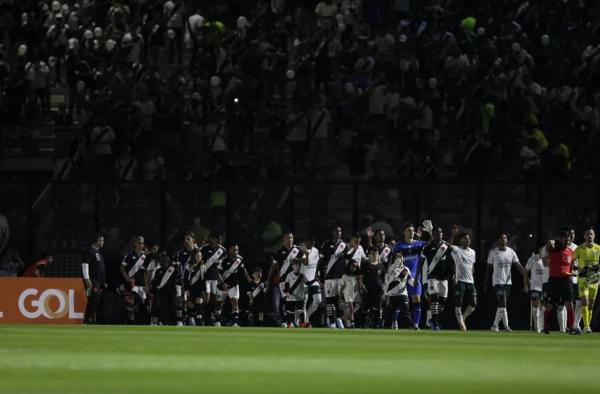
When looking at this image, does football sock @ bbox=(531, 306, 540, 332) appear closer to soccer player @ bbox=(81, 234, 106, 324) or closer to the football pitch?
the football pitch

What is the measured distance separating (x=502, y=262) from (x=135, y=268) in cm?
845

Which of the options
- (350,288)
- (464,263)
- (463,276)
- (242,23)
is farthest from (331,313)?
(242,23)

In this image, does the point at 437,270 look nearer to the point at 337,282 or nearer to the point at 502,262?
the point at 502,262

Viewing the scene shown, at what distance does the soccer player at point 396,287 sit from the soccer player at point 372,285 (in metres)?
0.36

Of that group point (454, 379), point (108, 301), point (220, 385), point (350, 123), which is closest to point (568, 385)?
point (454, 379)

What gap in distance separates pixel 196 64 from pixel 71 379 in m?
20.5

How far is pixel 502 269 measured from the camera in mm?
33250

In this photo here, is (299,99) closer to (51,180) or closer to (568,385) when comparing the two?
(51,180)

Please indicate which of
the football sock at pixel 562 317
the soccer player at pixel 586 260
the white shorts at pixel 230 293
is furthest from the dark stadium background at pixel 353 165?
the soccer player at pixel 586 260

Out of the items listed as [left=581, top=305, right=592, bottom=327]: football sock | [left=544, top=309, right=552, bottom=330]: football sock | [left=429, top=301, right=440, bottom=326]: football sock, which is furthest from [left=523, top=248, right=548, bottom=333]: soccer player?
[left=581, top=305, right=592, bottom=327]: football sock

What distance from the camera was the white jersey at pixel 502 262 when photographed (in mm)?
33094

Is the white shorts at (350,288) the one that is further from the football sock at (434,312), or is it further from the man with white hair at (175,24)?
the man with white hair at (175,24)

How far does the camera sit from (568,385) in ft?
54.8

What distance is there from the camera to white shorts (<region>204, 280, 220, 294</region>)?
35281 mm
